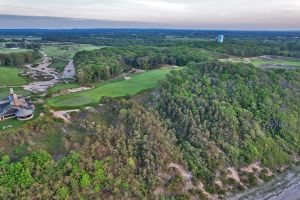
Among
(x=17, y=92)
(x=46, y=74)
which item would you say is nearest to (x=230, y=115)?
(x=17, y=92)

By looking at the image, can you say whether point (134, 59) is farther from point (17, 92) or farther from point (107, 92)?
point (17, 92)

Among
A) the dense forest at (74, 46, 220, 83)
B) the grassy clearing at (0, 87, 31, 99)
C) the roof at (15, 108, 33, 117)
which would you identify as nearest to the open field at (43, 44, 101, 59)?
the dense forest at (74, 46, 220, 83)

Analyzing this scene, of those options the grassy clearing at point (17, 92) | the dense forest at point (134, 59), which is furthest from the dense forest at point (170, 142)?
the dense forest at point (134, 59)

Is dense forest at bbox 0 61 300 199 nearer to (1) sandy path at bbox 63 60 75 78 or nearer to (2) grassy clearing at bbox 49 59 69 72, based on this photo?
(1) sandy path at bbox 63 60 75 78

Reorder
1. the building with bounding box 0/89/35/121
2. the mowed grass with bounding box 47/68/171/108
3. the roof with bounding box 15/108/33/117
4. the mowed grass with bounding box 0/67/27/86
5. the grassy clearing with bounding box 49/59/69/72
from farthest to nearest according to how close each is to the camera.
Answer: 1. the grassy clearing with bounding box 49/59/69/72
2. the mowed grass with bounding box 0/67/27/86
3. the mowed grass with bounding box 47/68/171/108
4. the building with bounding box 0/89/35/121
5. the roof with bounding box 15/108/33/117

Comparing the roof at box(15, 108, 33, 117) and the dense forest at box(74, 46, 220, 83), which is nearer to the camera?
the roof at box(15, 108, 33, 117)

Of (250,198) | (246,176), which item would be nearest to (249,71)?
(246,176)

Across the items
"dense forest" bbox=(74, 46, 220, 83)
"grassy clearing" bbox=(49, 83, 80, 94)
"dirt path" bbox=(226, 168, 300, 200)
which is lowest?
"dirt path" bbox=(226, 168, 300, 200)

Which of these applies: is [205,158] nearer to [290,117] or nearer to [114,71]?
[290,117]

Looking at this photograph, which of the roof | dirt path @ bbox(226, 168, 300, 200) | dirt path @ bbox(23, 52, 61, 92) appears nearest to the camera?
the roof
